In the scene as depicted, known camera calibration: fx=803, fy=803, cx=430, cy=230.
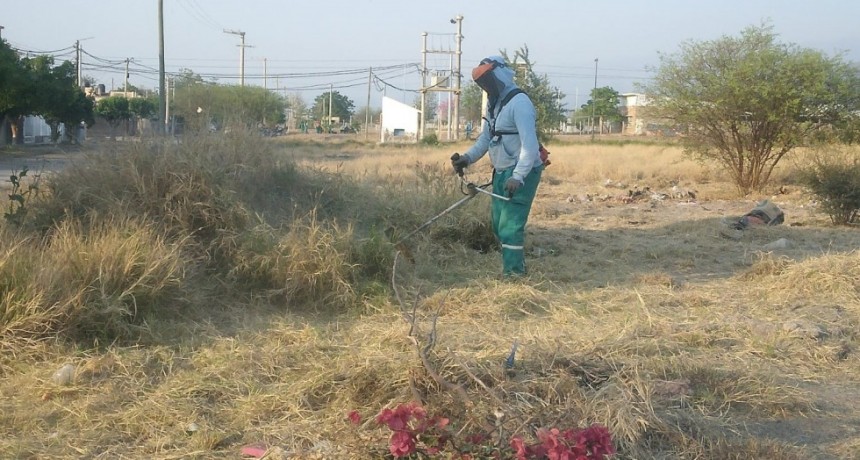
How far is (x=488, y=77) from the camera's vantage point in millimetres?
6301

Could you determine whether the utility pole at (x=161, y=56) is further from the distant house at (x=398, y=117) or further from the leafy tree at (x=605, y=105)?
the leafy tree at (x=605, y=105)

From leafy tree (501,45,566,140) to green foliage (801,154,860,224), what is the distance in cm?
1300

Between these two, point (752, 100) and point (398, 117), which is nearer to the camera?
point (752, 100)

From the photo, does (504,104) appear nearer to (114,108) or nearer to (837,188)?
(837,188)

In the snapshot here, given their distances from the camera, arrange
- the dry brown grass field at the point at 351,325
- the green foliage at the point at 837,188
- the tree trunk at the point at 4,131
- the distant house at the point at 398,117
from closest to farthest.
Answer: the dry brown grass field at the point at 351,325 < the green foliage at the point at 837,188 < the tree trunk at the point at 4,131 < the distant house at the point at 398,117

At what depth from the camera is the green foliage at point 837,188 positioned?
10062 millimetres

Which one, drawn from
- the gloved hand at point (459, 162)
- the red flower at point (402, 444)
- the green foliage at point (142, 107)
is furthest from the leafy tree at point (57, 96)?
the red flower at point (402, 444)

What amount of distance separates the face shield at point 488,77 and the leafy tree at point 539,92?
16675 mm

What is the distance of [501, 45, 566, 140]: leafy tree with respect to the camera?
2342cm

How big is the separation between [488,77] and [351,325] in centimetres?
242

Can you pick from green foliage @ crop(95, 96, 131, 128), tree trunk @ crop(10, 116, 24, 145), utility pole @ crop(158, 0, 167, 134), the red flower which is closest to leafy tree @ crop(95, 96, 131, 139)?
green foliage @ crop(95, 96, 131, 128)

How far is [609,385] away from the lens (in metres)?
3.23

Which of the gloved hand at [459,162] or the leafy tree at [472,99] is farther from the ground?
the leafy tree at [472,99]

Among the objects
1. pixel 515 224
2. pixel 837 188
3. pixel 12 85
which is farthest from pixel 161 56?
pixel 515 224
